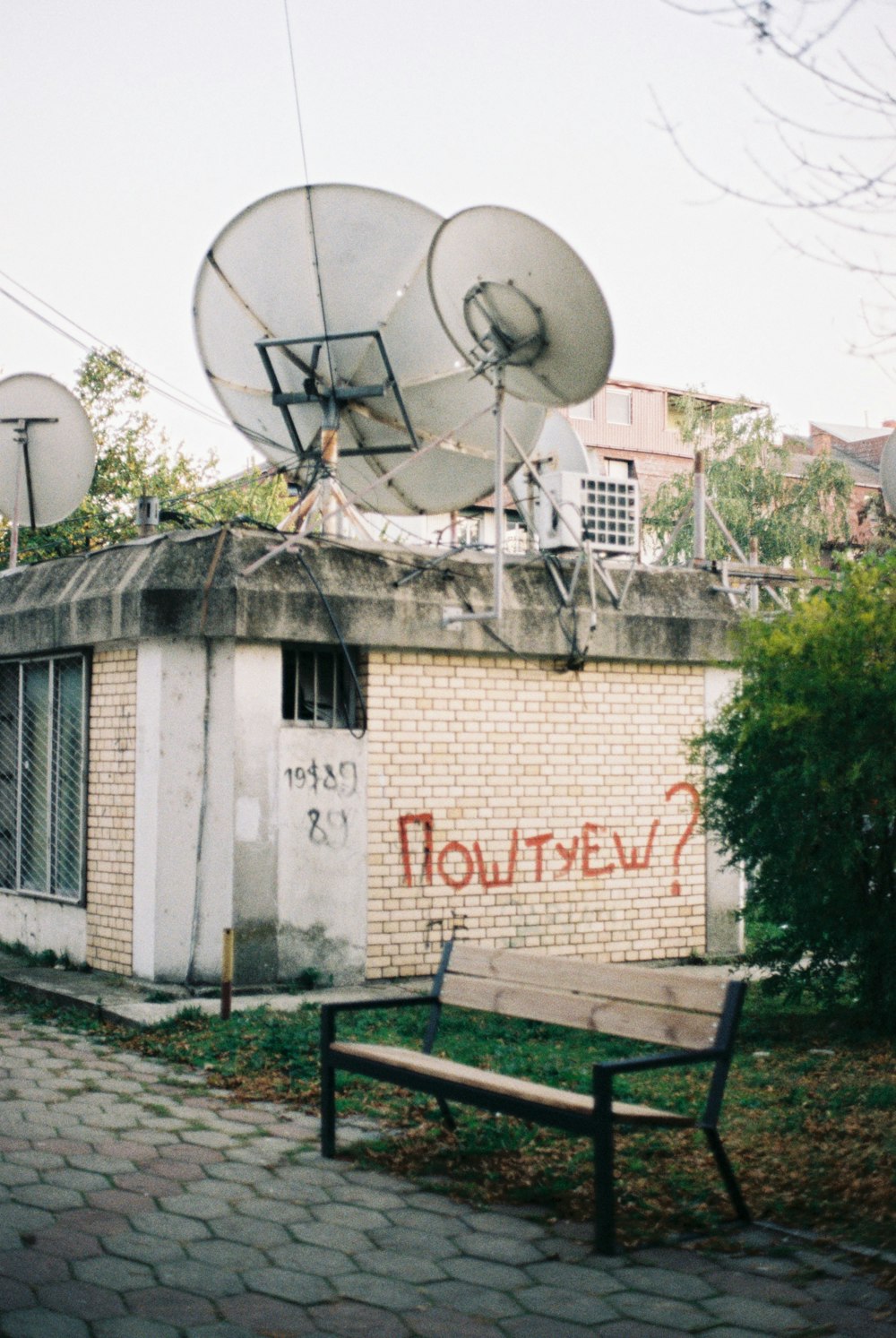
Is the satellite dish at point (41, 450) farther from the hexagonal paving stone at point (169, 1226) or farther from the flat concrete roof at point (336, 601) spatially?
the hexagonal paving stone at point (169, 1226)

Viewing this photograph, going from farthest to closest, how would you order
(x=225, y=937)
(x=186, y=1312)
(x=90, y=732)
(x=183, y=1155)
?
(x=90, y=732) → (x=225, y=937) → (x=183, y=1155) → (x=186, y=1312)

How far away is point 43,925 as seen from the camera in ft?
38.2

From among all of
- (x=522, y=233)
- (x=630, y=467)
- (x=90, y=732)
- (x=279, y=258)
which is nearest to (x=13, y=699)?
(x=90, y=732)

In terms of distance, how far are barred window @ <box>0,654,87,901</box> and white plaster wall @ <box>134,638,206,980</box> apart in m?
1.16

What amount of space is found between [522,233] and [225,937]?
18.0ft

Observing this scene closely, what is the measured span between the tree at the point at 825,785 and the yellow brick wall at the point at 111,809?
458 centimetres

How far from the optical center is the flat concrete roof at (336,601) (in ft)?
32.8

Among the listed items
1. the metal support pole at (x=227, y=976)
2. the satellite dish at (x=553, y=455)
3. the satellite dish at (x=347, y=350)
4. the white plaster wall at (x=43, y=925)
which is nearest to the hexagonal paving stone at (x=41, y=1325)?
the metal support pole at (x=227, y=976)

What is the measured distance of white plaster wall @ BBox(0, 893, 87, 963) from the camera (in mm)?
11133

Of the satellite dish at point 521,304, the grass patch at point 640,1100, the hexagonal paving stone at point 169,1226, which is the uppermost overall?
the satellite dish at point 521,304

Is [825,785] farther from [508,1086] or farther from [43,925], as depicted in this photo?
[43,925]

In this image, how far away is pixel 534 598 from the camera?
11398 millimetres

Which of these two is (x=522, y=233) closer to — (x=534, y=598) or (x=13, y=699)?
(x=534, y=598)

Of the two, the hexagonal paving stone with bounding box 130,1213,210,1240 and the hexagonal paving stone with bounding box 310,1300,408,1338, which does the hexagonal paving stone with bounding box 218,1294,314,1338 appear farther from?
the hexagonal paving stone with bounding box 130,1213,210,1240
